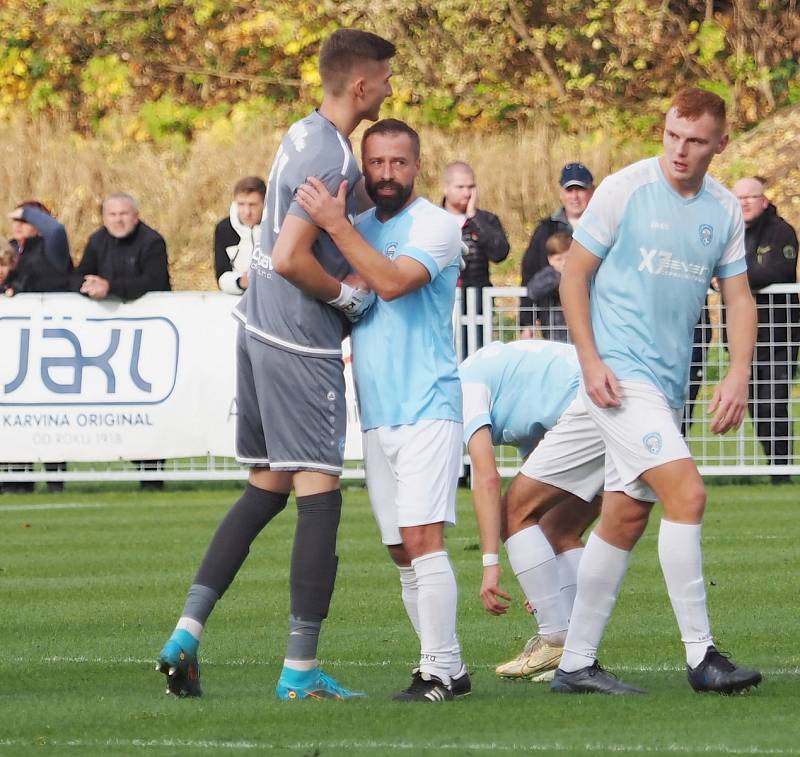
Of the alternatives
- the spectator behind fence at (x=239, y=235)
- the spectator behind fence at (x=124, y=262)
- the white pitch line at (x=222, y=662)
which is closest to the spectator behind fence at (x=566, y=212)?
the spectator behind fence at (x=239, y=235)

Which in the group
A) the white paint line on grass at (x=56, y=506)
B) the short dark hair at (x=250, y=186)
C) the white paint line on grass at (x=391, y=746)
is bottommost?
the white paint line on grass at (x=56, y=506)

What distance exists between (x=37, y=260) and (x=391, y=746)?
1012 centimetres

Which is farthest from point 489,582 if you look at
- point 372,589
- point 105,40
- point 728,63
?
point 105,40

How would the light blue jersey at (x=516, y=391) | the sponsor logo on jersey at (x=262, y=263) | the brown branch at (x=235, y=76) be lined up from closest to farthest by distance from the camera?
the sponsor logo on jersey at (x=262, y=263)
the light blue jersey at (x=516, y=391)
the brown branch at (x=235, y=76)

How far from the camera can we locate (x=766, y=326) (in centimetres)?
1377

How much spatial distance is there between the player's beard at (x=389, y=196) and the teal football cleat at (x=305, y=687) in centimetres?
151

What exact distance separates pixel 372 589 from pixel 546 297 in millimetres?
4935

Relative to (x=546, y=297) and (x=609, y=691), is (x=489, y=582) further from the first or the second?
(x=546, y=297)

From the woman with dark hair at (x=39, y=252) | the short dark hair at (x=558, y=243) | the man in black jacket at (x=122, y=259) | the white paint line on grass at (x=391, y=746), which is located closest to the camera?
the white paint line on grass at (x=391, y=746)

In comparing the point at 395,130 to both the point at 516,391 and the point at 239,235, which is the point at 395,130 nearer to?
the point at 516,391

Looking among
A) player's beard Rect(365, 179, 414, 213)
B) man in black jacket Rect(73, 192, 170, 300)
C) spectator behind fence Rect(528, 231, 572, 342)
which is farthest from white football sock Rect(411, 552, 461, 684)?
man in black jacket Rect(73, 192, 170, 300)

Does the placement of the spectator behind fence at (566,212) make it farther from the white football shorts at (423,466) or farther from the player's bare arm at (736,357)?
the white football shorts at (423,466)

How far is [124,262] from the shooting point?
1446cm

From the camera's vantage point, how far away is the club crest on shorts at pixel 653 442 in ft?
20.7
